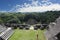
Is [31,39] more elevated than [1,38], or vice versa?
[1,38]

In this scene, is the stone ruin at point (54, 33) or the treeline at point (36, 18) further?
the treeline at point (36, 18)

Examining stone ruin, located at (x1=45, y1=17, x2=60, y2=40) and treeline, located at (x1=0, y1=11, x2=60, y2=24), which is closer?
stone ruin, located at (x1=45, y1=17, x2=60, y2=40)

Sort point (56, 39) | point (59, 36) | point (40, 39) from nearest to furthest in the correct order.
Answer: point (56, 39)
point (59, 36)
point (40, 39)

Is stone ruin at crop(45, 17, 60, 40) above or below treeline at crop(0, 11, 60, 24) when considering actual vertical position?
above

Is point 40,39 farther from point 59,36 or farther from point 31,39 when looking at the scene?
point 59,36

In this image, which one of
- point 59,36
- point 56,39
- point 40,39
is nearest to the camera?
point 56,39

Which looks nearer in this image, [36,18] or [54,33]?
[54,33]

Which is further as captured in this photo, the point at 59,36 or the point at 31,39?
the point at 31,39

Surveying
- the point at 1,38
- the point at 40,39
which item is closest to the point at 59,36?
the point at 40,39

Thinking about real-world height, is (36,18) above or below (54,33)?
below

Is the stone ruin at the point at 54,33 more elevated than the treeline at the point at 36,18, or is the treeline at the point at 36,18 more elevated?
the stone ruin at the point at 54,33
